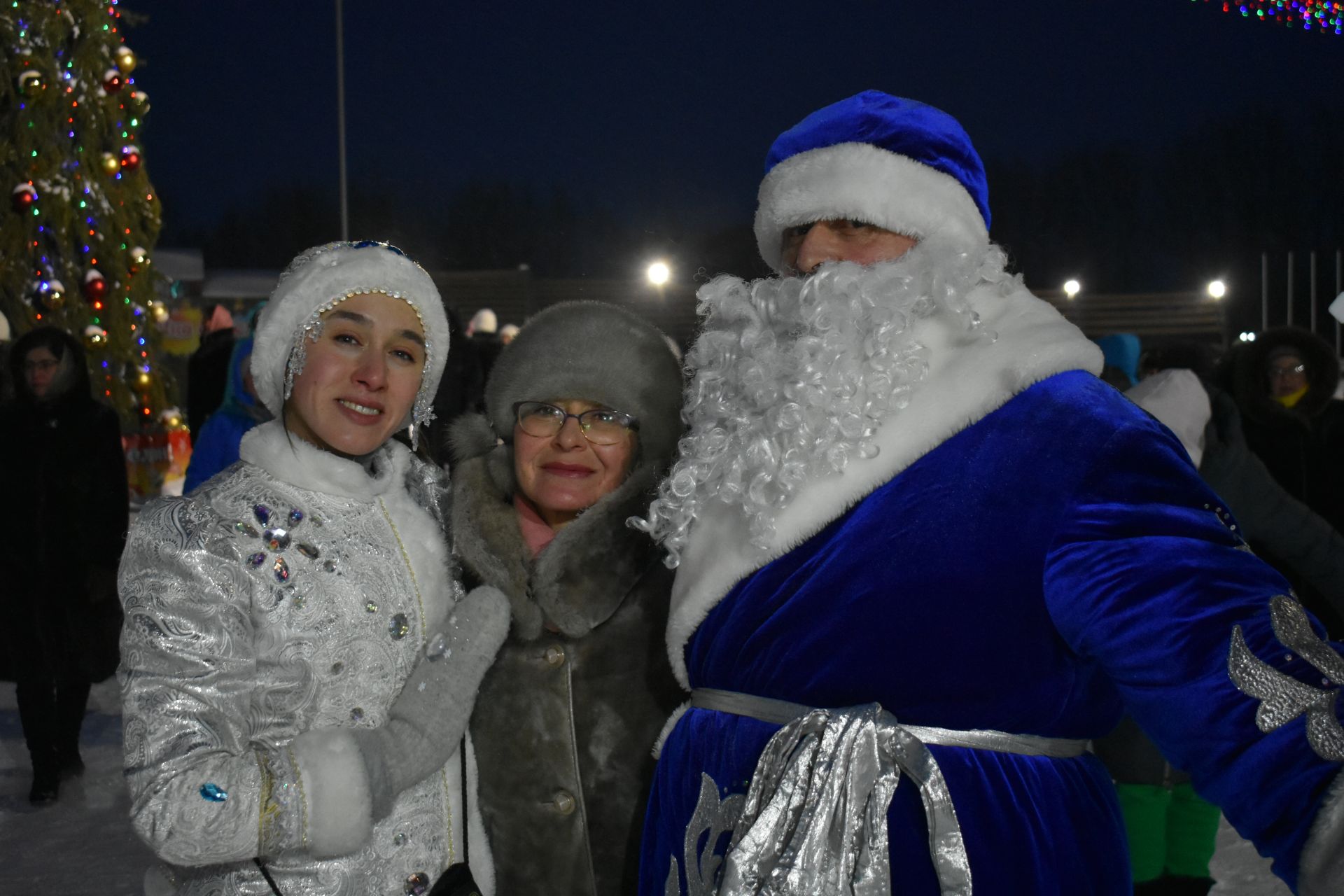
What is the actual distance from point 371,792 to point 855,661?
35.0 inches

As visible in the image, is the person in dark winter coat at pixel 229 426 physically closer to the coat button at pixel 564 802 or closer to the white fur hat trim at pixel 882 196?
the coat button at pixel 564 802

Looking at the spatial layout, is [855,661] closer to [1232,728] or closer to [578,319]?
[1232,728]

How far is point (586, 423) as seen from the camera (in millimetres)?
2566

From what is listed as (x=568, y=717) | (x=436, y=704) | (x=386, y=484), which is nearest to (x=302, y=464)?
(x=386, y=484)

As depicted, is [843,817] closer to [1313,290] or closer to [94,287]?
[94,287]

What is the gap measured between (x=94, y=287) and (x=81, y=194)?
95 centimetres

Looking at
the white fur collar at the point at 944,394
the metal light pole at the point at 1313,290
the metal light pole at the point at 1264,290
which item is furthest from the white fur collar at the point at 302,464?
the metal light pole at the point at 1264,290

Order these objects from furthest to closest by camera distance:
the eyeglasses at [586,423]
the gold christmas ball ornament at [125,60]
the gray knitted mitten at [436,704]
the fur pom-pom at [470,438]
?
the gold christmas ball ornament at [125,60]
the fur pom-pom at [470,438]
the eyeglasses at [586,423]
the gray knitted mitten at [436,704]

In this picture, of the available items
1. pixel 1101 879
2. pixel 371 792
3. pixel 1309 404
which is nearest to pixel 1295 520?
pixel 1309 404

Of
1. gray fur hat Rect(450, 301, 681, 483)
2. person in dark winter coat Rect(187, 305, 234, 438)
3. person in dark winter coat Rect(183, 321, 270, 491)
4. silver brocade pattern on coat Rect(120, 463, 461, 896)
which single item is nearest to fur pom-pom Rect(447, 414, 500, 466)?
gray fur hat Rect(450, 301, 681, 483)

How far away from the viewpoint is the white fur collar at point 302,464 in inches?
84.9

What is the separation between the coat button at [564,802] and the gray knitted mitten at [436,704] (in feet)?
0.93

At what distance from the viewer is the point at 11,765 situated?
219 inches

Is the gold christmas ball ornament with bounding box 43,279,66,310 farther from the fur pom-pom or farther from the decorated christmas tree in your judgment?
the fur pom-pom
